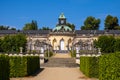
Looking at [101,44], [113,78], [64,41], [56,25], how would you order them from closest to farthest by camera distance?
[113,78]
[101,44]
[64,41]
[56,25]

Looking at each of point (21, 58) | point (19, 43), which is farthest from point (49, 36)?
point (21, 58)

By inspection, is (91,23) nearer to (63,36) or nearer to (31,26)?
(63,36)

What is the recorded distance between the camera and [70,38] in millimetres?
90250

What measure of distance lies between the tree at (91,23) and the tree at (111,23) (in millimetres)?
2483

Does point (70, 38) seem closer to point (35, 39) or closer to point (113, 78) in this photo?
point (35, 39)

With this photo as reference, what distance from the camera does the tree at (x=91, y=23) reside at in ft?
322

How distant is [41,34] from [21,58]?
222 ft

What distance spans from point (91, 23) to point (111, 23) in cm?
550

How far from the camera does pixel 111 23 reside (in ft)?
318

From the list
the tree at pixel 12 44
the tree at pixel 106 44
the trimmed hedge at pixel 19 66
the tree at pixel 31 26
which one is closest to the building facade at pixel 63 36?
the tree at pixel 31 26

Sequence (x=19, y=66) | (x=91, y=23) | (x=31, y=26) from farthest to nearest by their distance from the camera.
→ 1. (x=31, y=26)
2. (x=91, y=23)
3. (x=19, y=66)

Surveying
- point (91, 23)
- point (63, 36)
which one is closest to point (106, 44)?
point (63, 36)

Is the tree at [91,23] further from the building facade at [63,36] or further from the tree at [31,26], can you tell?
the tree at [31,26]

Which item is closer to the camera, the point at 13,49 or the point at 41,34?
the point at 13,49
